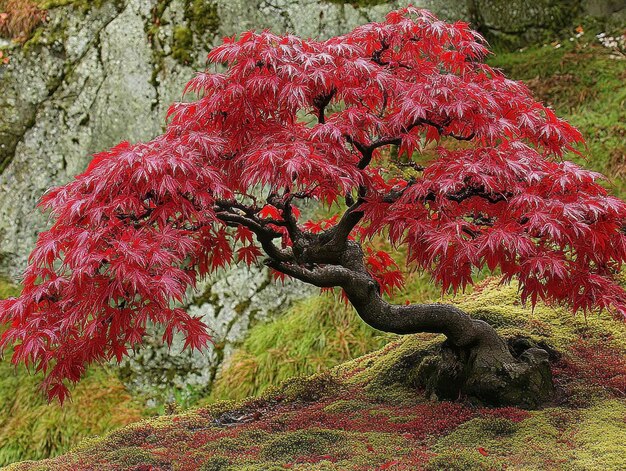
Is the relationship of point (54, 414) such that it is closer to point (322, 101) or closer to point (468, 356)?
point (468, 356)

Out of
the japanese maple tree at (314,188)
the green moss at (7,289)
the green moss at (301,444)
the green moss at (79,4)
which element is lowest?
the green moss at (7,289)

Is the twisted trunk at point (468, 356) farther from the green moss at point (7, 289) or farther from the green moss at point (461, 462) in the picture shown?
the green moss at point (7, 289)

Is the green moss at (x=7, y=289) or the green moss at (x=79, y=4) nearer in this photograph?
the green moss at (x=7, y=289)

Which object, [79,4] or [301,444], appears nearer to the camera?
[301,444]

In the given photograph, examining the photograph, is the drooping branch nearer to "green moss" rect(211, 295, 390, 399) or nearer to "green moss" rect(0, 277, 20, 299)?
"green moss" rect(211, 295, 390, 399)

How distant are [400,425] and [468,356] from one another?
52 centimetres

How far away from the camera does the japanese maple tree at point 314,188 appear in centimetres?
228

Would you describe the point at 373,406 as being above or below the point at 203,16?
below

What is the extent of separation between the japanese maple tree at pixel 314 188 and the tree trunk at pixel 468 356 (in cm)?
48

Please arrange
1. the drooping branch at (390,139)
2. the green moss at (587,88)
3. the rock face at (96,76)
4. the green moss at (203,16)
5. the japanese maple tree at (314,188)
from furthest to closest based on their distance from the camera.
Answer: the green moss at (203,16) → the rock face at (96,76) → the green moss at (587,88) → the drooping branch at (390,139) → the japanese maple tree at (314,188)

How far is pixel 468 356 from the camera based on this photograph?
3.22 metres

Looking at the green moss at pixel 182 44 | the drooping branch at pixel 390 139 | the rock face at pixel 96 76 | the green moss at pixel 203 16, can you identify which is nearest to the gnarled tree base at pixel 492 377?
the drooping branch at pixel 390 139

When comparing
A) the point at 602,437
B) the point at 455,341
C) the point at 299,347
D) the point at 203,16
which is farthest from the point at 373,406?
the point at 203,16

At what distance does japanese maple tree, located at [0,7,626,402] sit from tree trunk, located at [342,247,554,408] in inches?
18.8
